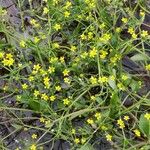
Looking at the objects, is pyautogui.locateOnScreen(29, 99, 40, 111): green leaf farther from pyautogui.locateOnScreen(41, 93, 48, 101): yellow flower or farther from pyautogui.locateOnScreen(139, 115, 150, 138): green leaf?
pyautogui.locateOnScreen(139, 115, 150, 138): green leaf

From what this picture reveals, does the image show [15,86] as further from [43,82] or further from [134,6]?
[134,6]

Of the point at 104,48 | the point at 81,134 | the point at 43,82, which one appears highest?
the point at 104,48

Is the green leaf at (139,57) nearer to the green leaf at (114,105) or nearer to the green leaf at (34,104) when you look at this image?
the green leaf at (114,105)

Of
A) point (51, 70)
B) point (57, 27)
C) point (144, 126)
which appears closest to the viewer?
point (144, 126)

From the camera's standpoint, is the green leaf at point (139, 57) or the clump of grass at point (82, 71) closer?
the clump of grass at point (82, 71)

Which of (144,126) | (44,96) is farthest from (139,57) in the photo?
(44,96)

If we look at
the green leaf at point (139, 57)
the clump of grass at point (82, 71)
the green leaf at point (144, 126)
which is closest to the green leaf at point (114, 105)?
the clump of grass at point (82, 71)

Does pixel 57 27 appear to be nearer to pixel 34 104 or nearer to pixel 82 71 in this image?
pixel 82 71

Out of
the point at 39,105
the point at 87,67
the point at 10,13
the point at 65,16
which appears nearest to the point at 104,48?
the point at 87,67
